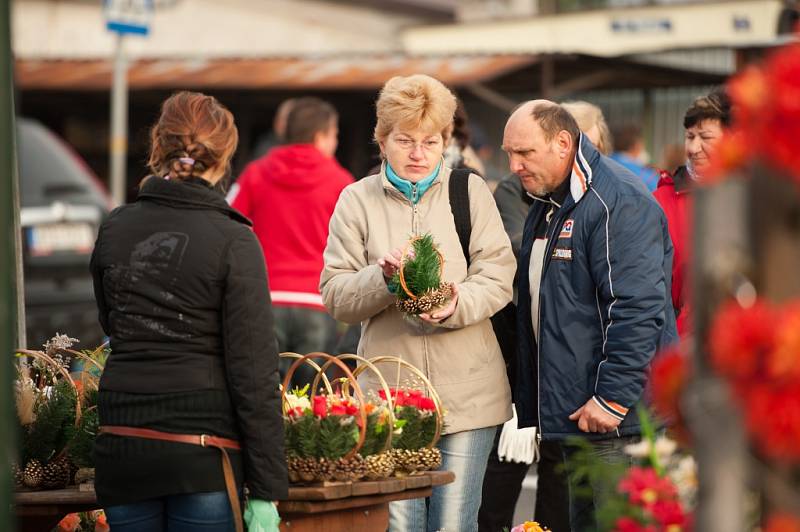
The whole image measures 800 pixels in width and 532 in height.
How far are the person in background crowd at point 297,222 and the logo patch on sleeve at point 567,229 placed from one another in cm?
320

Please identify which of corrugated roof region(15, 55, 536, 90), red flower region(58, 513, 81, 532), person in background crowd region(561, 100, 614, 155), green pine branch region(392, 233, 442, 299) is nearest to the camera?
green pine branch region(392, 233, 442, 299)

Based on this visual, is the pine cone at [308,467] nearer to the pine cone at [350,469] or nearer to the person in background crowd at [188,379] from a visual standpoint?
the pine cone at [350,469]

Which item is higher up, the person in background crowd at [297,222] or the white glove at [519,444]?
the person in background crowd at [297,222]

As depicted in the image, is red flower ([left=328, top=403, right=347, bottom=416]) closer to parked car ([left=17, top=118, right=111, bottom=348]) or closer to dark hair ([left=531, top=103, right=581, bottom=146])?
dark hair ([left=531, top=103, right=581, bottom=146])

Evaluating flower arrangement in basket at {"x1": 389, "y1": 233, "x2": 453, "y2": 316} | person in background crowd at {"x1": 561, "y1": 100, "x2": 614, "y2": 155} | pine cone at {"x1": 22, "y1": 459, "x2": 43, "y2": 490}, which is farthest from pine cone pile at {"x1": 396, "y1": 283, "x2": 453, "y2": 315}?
person in background crowd at {"x1": 561, "y1": 100, "x2": 614, "y2": 155}

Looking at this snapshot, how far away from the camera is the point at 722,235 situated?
259 centimetres

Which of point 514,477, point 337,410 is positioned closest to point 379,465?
point 337,410

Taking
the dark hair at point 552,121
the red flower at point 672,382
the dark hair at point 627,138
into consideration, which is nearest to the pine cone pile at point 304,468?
the dark hair at point 552,121

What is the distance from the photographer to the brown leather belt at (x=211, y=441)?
159 inches

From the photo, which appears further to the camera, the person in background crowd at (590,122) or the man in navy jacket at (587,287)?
the person in background crowd at (590,122)

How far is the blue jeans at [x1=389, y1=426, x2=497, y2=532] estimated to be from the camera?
5125 millimetres

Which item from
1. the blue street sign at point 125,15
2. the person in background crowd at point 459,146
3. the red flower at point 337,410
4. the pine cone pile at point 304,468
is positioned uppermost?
the blue street sign at point 125,15

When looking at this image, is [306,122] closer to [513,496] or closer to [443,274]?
[513,496]

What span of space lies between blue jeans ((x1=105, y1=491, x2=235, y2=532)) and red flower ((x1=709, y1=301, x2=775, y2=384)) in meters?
2.00
